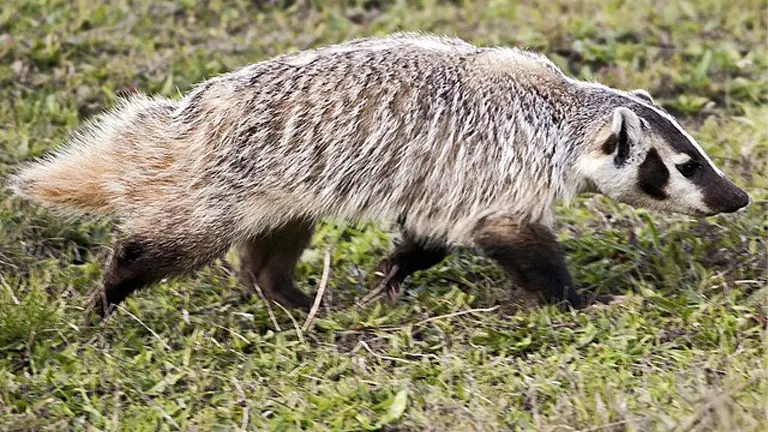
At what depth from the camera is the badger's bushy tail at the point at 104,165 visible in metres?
5.14

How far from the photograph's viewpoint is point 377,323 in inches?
201

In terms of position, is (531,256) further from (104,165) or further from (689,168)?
(104,165)

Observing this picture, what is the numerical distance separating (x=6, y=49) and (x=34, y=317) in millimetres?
2742

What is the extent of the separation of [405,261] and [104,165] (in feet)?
4.55

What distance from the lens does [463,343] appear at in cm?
493

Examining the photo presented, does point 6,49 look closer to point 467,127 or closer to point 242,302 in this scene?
→ point 242,302

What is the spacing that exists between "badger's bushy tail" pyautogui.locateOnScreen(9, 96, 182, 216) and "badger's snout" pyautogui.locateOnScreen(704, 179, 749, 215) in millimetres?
2293

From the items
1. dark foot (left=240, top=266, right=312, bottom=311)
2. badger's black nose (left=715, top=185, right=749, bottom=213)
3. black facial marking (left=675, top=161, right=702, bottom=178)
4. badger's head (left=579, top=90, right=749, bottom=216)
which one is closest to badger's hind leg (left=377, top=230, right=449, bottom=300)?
dark foot (left=240, top=266, right=312, bottom=311)

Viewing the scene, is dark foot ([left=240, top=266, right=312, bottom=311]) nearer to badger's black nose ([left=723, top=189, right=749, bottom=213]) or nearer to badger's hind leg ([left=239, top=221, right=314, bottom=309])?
badger's hind leg ([left=239, top=221, right=314, bottom=309])

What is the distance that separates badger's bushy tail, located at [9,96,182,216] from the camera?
5137 millimetres

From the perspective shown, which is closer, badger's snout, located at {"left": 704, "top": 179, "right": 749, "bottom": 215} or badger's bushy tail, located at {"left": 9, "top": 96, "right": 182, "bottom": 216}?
badger's bushy tail, located at {"left": 9, "top": 96, "right": 182, "bottom": 216}

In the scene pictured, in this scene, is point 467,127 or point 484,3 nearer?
point 467,127

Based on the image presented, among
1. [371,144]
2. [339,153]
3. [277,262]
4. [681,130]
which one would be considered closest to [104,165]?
[277,262]

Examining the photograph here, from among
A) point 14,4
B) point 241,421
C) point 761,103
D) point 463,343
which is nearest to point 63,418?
point 241,421
